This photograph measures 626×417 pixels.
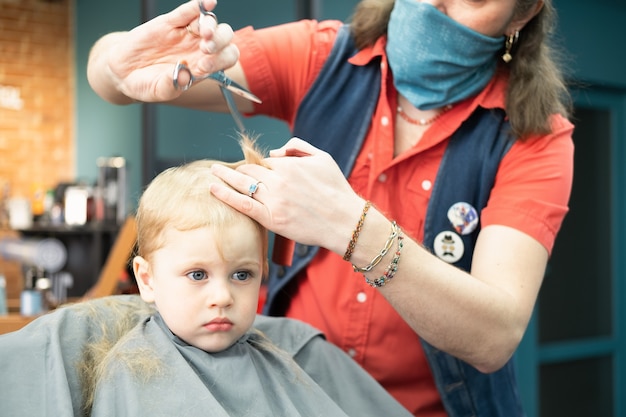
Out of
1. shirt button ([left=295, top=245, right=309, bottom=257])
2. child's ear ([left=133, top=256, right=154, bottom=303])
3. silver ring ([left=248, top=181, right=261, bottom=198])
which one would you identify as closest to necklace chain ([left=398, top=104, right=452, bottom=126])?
shirt button ([left=295, top=245, right=309, bottom=257])

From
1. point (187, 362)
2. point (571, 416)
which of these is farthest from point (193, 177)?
point (571, 416)

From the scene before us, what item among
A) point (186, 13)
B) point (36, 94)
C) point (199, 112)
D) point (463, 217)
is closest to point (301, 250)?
point (463, 217)

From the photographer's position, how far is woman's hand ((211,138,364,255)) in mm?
1332

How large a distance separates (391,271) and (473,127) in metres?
0.55

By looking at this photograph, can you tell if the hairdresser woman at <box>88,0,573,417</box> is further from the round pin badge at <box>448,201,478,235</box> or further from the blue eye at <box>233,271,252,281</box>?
the blue eye at <box>233,271,252,281</box>

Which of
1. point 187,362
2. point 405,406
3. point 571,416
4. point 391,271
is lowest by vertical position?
point 571,416

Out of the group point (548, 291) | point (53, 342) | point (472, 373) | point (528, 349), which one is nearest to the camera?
point (53, 342)

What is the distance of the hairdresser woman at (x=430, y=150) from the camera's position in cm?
158

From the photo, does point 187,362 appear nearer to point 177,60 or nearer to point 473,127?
point 177,60

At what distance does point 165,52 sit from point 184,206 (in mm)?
295

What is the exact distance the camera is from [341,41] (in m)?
1.85

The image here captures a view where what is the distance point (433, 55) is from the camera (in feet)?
5.74

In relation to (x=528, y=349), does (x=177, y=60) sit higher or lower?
higher

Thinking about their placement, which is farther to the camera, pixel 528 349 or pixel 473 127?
pixel 528 349
